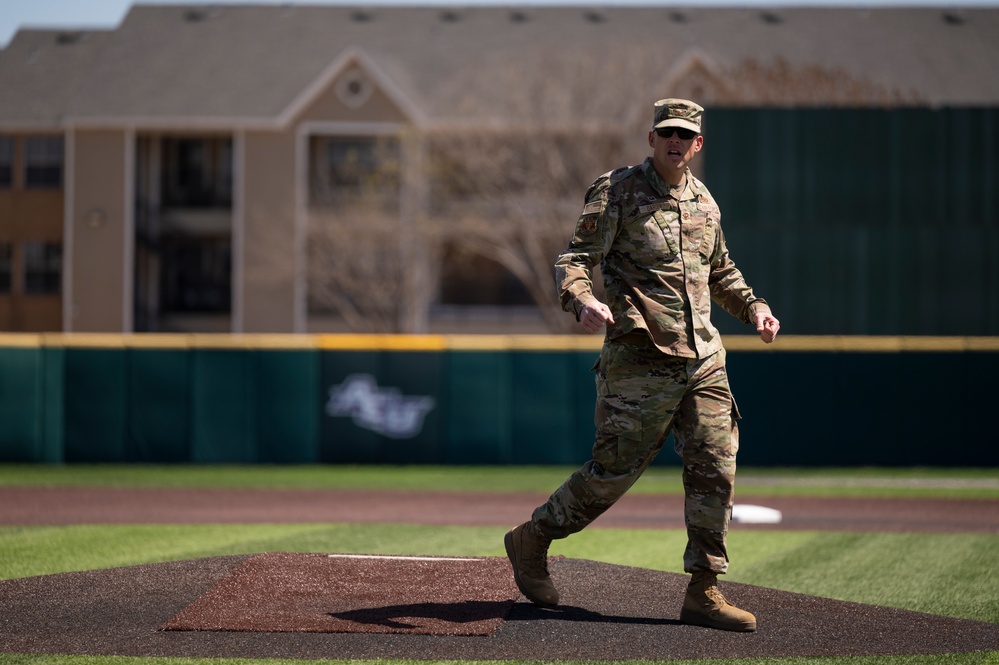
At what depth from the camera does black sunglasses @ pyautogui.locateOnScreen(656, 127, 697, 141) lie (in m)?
5.97

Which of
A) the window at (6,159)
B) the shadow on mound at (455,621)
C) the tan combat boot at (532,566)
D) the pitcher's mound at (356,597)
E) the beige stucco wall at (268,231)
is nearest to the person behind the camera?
the shadow on mound at (455,621)

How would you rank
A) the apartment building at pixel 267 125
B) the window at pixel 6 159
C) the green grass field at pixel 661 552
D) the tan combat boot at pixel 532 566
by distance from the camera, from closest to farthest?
the tan combat boot at pixel 532 566
the green grass field at pixel 661 552
the apartment building at pixel 267 125
the window at pixel 6 159

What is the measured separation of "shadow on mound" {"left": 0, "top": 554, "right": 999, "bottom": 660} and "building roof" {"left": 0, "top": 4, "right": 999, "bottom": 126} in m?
31.0

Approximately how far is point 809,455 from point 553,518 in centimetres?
1317

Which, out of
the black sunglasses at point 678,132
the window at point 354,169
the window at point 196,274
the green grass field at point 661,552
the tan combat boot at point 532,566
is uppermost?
the window at point 354,169

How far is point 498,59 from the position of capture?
4066cm

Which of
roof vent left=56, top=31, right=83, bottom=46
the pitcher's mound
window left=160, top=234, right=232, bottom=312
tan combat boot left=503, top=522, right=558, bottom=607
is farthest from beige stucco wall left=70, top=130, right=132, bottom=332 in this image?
tan combat boot left=503, top=522, right=558, bottom=607

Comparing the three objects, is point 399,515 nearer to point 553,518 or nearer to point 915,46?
point 553,518

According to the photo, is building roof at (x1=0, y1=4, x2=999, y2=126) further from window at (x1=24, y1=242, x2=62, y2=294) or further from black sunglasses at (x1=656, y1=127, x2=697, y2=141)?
black sunglasses at (x1=656, y1=127, x2=697, y2=141)

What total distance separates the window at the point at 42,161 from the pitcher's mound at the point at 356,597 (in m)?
38.1

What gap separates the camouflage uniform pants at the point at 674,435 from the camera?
19.4 ft

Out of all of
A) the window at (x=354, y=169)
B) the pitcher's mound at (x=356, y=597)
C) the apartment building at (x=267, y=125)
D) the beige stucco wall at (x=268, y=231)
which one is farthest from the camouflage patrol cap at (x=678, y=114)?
the beige stucco wall at (x=268, y=231)

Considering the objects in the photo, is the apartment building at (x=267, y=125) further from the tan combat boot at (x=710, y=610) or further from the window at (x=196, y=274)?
the tan combat boot at (x=710, y=610)

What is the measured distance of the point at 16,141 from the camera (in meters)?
42.6
